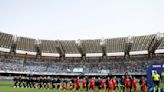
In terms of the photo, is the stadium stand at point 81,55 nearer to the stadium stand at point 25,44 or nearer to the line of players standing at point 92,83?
the stadium stand at point 25,44

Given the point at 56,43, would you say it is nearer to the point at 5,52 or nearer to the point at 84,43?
the point at 84,43

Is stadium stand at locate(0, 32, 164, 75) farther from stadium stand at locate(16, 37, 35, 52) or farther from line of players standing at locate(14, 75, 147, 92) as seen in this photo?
line of players standing at locate(14, 75, 147, 92)

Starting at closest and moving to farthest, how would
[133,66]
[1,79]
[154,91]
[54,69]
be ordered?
1. [154,91]
2. [1,79]
3. [133,66]
4. [54,69]

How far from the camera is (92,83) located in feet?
97.9

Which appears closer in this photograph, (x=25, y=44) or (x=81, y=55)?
(x=25, y=44)

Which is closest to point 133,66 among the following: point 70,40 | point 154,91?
point 70,40

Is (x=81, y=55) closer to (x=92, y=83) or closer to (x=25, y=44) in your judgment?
(x=25, y=44)

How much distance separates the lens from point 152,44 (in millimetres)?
65000

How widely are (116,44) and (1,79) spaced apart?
1187 inches

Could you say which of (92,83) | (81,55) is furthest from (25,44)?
(92,83)

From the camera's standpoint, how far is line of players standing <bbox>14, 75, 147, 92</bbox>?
2716 centimetres

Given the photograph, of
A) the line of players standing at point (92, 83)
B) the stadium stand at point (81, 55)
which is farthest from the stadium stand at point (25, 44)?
the line of players standing at point (92, 83)

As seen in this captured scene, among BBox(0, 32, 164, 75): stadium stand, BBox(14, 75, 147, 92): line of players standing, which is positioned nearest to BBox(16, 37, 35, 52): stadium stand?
BBox(0, 32, 164, 75): stadium stand

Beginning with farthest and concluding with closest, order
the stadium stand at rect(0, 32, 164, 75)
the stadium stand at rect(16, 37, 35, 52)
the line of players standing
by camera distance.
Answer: the stadium stand at rect(16, 37, 35, 52)
the stadium stand at rect(0, 32, 164, 75)
the line of players standing
